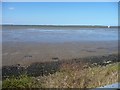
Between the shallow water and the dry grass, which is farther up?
the dry grass

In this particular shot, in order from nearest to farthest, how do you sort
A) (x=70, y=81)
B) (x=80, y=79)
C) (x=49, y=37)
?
(x=70, y=81) < (x=80, y=79) < (x=49, y=37)

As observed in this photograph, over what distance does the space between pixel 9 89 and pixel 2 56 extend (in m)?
7.83

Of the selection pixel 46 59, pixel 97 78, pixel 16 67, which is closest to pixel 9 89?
pixel 97 78

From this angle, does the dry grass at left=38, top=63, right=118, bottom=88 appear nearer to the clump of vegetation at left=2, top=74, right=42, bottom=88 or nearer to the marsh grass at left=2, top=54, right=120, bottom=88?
the marsh grass at left=2, top=54, right=120, bottom=88

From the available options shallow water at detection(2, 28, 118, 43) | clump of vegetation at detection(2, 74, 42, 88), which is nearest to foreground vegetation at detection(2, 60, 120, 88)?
clump of vegetation at detection(2, 74, 42, 88)

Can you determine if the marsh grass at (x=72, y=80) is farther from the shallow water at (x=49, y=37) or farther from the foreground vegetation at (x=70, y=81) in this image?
the shallow water at (x=49, y=37)

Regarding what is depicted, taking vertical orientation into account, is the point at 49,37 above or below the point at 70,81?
below

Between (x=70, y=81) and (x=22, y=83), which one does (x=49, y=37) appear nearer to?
(x=22, y=83)

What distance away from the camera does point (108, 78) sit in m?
9.70

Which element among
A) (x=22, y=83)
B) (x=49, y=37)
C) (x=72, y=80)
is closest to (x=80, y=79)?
(x=72, y=80)

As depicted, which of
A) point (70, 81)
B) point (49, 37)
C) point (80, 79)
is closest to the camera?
point (70, 81)

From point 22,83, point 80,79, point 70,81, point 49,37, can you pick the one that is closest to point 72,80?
point 70,81

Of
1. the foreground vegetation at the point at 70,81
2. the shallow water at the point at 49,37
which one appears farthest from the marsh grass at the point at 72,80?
the shallow water at the point at 49,37

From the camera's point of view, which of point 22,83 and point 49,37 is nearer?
point 22,83
